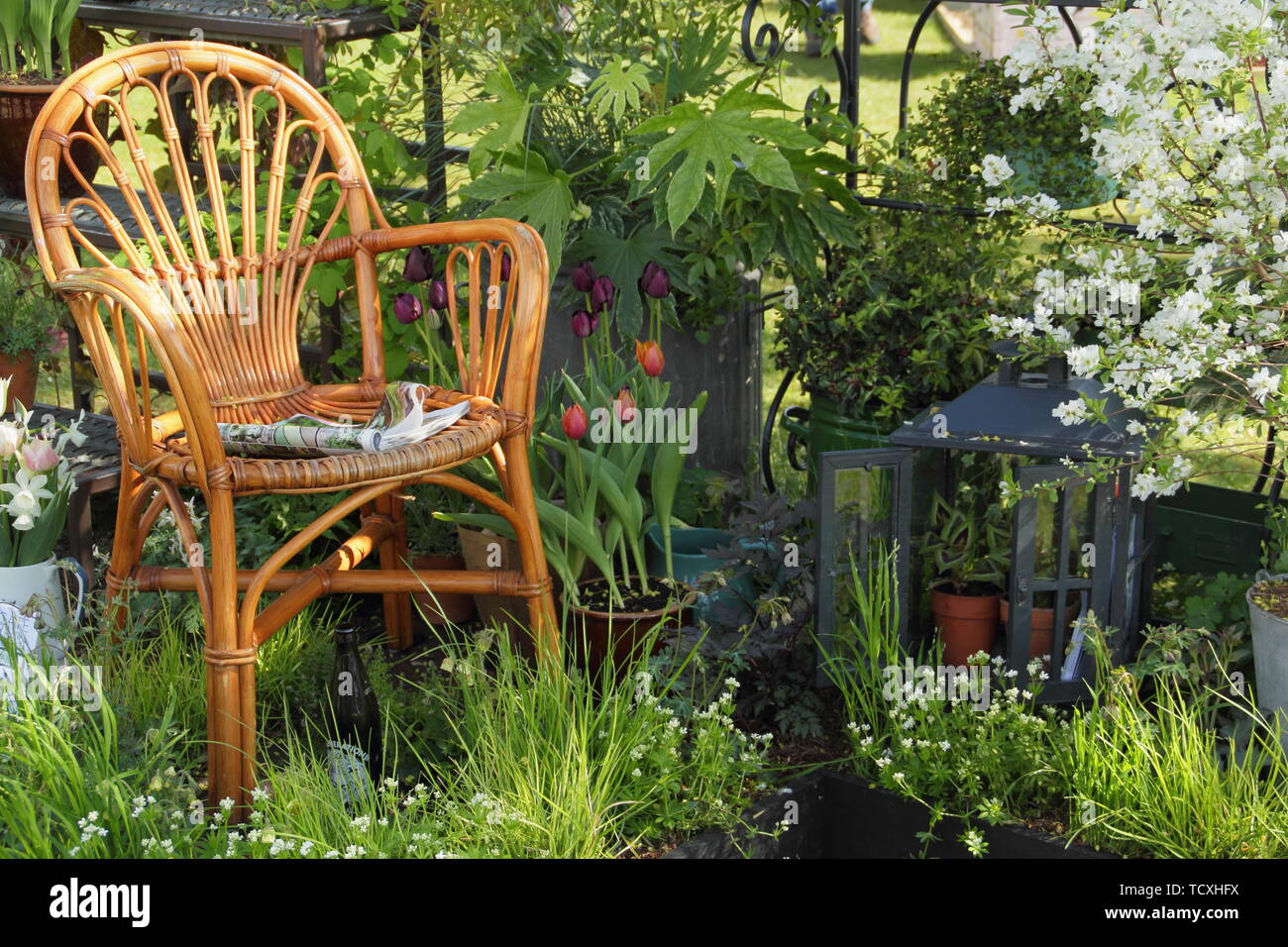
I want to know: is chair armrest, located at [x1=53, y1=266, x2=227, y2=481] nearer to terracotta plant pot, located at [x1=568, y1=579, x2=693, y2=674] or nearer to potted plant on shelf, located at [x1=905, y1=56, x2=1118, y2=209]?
terracotta plant pot, located at [x1=568, y1=579, x2=693, y2=674]

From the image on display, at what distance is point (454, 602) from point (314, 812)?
99 cm

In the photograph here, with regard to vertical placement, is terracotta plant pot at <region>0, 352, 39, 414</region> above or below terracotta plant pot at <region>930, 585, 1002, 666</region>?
above

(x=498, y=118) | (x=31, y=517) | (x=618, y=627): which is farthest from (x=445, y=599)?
(x=498, y=118)

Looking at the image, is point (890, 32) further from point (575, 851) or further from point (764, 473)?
point (575, 851)

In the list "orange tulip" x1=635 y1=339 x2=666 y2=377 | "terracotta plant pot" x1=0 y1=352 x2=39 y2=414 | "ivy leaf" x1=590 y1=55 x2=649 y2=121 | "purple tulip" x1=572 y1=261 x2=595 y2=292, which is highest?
"ivy leaf" x1=590 y1=55 x2=649 y2=121

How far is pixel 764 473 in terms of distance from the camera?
3061 mm

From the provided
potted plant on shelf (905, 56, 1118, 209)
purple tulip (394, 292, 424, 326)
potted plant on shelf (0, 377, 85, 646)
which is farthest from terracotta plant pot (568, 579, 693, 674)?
potted plant on shelf (905, 56, 1118, 209)

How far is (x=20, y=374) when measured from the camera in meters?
3.06

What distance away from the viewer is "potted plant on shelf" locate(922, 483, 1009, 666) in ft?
7.95

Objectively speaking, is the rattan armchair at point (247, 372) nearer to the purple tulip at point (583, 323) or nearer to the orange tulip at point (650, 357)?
the purple tulip at point (583, 323)

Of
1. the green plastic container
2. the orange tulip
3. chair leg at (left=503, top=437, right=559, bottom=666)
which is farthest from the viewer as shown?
the green plastic container

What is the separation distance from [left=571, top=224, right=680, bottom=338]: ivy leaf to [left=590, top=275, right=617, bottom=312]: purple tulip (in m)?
0.18
